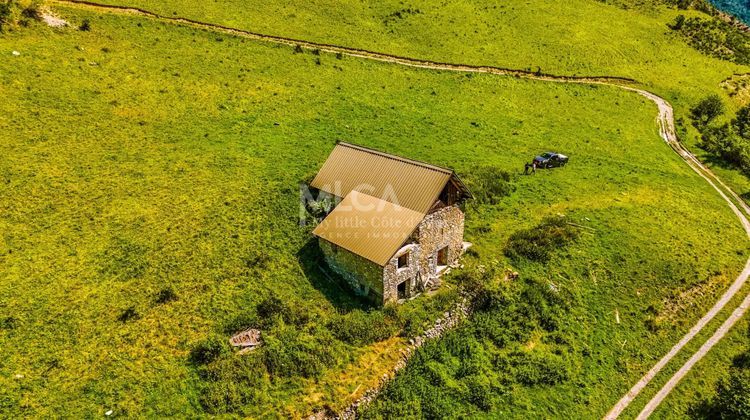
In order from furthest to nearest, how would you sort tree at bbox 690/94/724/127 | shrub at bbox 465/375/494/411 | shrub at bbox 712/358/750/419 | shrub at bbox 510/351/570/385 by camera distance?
tree at bbox 690/94/724/127 → shrub at bbox 510/351/570/385 → shrub at bbox 465/375/494/411 → shrub at bbox 712/358/750/419

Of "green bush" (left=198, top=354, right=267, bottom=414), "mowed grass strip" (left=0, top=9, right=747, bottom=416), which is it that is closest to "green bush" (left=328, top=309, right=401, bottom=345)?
"mowed grass strip" (left=0, top=9, right=747, bottom=416)

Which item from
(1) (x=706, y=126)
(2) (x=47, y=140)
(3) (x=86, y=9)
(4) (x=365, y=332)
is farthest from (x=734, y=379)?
(3) (x=86, y=9)

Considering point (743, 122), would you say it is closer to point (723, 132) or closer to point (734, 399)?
point (723, 132)

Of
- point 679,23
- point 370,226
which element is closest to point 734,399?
point 370,226

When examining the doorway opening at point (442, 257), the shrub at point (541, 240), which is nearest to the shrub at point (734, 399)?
the shrub at point (541, 240)

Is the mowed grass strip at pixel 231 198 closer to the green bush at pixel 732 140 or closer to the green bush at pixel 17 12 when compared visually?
the green bush at pixel 17 12

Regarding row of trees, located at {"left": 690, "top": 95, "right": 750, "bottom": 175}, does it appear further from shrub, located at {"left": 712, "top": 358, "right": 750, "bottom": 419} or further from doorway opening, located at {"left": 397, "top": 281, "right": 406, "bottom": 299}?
doorway opening, located at {"left": 397, "top": 281, "right": 406, "bottom": 299}
